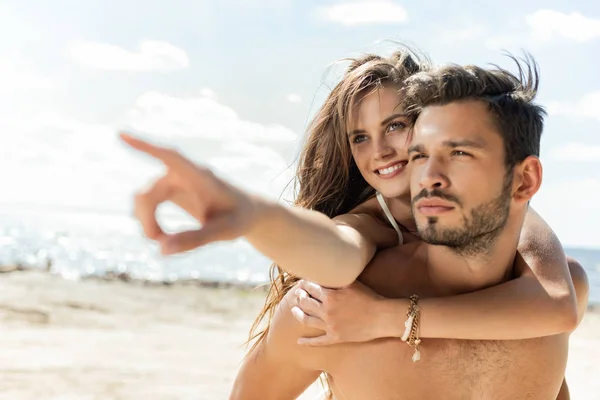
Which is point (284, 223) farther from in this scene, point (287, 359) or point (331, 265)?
point (287, 359)

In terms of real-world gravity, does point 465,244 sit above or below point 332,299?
above

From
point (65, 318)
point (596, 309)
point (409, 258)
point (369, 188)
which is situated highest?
point (596, 309)

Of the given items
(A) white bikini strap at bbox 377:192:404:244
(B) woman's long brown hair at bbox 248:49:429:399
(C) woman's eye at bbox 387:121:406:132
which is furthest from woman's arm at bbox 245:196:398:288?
(B) woman's long brown hair at bbox 248:49:429:399

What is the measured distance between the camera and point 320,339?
122 inches

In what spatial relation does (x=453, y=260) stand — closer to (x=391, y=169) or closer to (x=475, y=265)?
(x=475, y=265)

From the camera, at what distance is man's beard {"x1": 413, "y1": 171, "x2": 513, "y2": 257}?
8.93 ft

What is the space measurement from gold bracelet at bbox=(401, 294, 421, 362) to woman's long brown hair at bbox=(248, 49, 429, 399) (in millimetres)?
943

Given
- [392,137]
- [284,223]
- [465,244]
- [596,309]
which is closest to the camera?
[284,223]

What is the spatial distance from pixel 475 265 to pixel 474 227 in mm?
265

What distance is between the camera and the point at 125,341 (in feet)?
32.5

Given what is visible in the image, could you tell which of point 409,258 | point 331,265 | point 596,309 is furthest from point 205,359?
point 596,309

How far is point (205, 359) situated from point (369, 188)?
5732 mm

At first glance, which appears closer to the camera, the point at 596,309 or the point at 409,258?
the point at 409,258

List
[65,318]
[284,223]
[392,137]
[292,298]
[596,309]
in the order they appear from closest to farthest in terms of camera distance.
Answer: [284,223]
[292,298]
[392,137]
[65,318]
[596,309]
